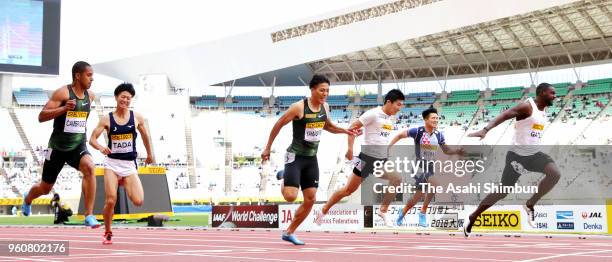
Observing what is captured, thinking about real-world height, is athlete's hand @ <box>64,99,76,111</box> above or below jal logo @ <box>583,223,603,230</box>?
above

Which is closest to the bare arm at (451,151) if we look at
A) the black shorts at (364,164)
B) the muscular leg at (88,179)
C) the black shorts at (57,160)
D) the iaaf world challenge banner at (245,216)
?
the black shorts at (364,164)

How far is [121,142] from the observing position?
411 inches

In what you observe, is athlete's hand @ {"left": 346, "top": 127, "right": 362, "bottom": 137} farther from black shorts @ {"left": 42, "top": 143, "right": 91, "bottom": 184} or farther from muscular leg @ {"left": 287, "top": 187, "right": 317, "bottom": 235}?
black shorts @ {"left": 42, "top": 143, "right": 91, "bottom": 184}

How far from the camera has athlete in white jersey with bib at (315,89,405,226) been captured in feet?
41.2

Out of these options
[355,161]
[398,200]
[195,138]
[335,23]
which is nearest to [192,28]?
[195,138]

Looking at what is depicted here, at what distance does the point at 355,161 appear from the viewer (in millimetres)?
12633

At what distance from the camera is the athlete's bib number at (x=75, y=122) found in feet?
30.0

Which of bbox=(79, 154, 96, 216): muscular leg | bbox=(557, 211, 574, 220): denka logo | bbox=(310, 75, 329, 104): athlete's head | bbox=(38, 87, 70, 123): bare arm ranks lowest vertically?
bbox=(557, 211, 574, 220): denka logo

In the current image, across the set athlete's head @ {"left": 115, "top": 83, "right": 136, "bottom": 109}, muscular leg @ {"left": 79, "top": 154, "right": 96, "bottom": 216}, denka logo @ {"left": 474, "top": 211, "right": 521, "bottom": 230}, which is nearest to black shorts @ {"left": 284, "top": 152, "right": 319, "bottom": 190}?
athlete's head @ {"left": 115, "top": 83, "right": 136, "bottom": 109}

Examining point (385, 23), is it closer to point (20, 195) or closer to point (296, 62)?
point (296, 62)

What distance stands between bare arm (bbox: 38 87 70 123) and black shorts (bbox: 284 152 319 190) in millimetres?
3128

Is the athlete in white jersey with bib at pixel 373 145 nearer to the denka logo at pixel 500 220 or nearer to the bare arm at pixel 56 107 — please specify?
the bare arm at pixel 56 107

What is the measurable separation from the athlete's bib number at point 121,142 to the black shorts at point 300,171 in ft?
7.36

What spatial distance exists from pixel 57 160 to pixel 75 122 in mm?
516
